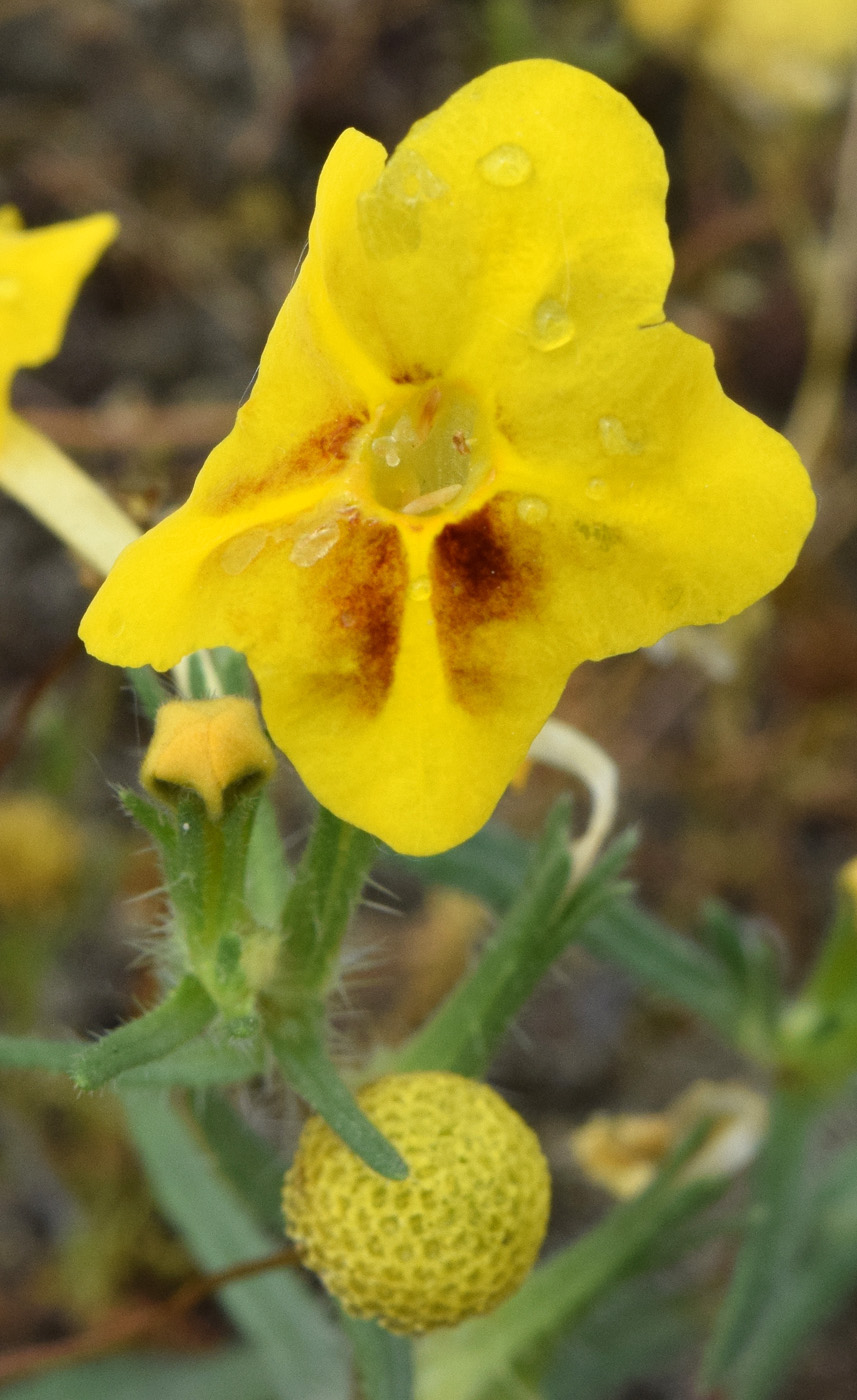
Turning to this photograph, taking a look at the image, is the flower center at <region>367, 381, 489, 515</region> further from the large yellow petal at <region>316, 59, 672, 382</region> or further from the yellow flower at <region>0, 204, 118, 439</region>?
the yellow flower at <region>0, 204, 118, 439</region>

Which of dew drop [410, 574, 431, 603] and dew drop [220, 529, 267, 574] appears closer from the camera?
dew drop [220, 529, 267, 574]

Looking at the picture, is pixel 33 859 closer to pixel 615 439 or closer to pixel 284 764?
pixel 284 764

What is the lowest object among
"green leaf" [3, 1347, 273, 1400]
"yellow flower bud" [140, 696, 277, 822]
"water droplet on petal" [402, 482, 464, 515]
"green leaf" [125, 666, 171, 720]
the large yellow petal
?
"green leaf" [3, 1347, 273, 1400]

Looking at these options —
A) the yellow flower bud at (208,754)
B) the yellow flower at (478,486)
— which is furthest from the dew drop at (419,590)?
the yellow flower bud at (208,754)

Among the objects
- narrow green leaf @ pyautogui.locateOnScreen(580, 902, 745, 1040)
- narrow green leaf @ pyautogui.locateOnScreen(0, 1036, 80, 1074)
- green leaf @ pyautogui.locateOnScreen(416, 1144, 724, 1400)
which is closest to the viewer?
narrow green leaf @ pyautogui.locateOnScreen(0, 1036, 80, 1074)

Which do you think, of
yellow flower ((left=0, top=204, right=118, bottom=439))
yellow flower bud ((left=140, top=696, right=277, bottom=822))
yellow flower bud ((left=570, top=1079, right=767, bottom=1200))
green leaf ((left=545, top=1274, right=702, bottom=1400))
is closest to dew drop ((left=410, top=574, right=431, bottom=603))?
yellow flower bud ((left=140, top=696, right=277, bottom=822))

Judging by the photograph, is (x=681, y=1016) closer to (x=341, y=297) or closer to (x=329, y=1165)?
(x=329, y=1165)
